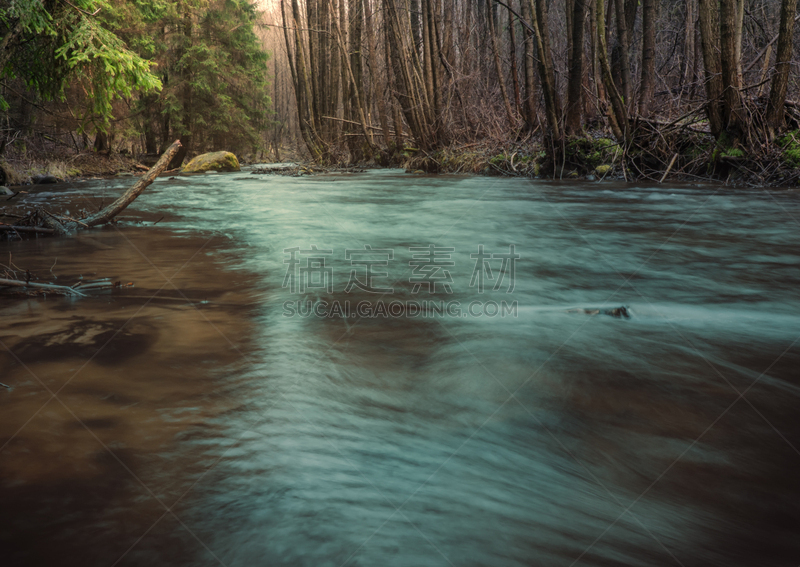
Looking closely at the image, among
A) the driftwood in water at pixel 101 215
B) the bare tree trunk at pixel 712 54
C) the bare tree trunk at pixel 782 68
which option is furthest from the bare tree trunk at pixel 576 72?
the driftwood in water at pixel 101 215

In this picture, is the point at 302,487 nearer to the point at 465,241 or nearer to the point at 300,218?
the point at 465,241

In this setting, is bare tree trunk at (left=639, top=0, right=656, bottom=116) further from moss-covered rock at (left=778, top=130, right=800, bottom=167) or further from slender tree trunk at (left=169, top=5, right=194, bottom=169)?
slender tree trunk at (left=169, top=5, right=194, bottom=169)

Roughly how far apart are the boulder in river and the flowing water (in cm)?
1719

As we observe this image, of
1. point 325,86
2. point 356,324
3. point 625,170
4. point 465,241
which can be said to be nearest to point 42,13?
point 465,241

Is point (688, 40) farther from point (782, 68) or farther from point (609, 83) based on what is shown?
point (782, 68)

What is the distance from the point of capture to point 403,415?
1.96 metres

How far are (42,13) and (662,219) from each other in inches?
300

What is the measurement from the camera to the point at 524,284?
3986 mm

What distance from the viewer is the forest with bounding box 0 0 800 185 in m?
7.22

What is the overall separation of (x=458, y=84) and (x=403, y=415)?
1542 centimetres

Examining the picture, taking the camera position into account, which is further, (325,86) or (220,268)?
(325,86)

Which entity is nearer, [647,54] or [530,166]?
[647,54]

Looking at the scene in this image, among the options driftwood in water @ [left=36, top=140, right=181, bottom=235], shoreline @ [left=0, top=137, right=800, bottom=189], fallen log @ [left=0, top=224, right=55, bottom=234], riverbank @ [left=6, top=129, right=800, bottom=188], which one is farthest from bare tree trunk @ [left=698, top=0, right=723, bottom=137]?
fallen log @ [left=0, top=224, right=55, bottom=234]

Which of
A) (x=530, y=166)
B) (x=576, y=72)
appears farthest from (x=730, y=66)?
(x=530, y=166)
